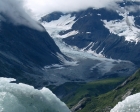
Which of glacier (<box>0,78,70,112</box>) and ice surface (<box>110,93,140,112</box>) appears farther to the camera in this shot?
glacier (<box>0,78,70,112</box>)

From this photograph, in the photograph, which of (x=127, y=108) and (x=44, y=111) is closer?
(x=127, y=108)

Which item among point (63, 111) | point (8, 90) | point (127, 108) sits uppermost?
point (8, 90)

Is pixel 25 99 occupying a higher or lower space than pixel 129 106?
higher

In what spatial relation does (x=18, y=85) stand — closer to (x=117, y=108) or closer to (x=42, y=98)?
(x=42, y=98)

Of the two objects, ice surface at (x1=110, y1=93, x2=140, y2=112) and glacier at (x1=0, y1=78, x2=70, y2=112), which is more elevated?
glacier at (x1=0, y1=78, x2=70, y2=112)

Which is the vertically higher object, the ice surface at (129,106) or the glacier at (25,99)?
the glacier at (25,99)

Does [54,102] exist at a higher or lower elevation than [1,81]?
lower

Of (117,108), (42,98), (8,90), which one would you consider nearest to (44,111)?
(42,98)

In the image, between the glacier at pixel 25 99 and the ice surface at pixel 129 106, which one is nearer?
the ice surface at pixel 129 106
